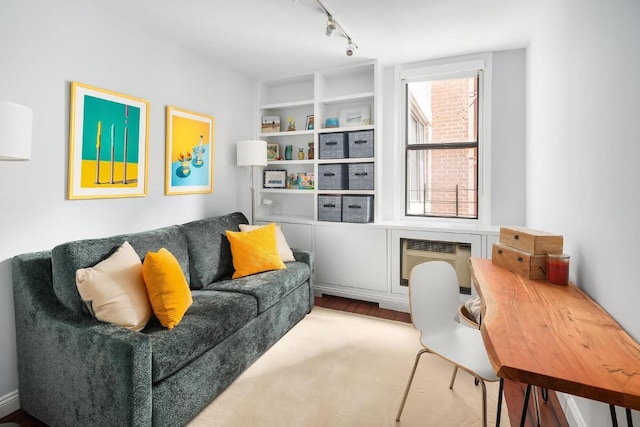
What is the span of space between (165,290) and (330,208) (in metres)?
2.14

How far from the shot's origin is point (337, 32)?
2877 mm

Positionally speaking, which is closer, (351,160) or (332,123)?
(351,160)

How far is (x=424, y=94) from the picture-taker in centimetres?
374

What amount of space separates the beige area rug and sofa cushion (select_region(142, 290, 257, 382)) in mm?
341

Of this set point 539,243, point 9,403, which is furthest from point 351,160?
point 9,403

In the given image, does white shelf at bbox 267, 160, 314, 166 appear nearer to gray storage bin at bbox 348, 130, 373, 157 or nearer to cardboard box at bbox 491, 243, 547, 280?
gray storage bin at bbox 348, 130, 373, 157

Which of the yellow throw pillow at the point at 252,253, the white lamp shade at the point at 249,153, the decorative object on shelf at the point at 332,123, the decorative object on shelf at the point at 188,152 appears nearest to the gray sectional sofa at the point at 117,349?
the yellow throw pillow at the point at 252,253

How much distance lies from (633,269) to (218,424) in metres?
2.02

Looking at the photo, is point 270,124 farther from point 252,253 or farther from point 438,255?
point 438,255

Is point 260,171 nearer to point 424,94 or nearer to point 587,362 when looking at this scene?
point 424,94

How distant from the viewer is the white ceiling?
2424 millimetres

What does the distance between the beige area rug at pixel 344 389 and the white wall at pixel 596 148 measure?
2.18 ft

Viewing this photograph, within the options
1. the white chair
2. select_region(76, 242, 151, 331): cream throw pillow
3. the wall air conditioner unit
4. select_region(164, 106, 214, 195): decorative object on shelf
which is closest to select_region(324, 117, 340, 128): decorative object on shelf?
select_region(164, 106, 214, 195): decorative object on shelf

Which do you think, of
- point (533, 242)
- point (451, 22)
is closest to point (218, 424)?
point (533, 242)
